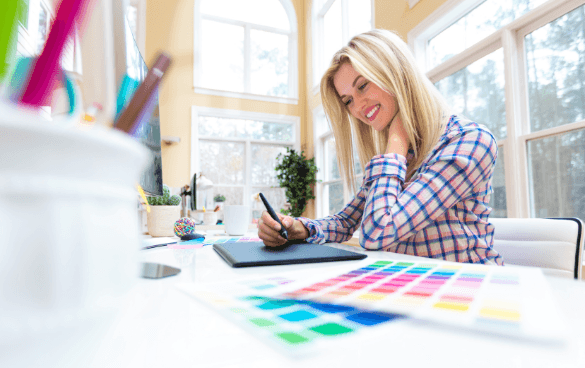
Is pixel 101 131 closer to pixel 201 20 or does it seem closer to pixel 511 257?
pixel 511 257

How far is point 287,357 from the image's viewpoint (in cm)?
16

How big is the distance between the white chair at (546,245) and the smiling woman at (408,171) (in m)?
0.07

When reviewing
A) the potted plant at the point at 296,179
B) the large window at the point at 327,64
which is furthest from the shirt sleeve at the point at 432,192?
the potted plant at the point at 296,179

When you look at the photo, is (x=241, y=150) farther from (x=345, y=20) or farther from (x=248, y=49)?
(x=345, y=20)

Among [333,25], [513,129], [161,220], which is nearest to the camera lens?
[161,220]

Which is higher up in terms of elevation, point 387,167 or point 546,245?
point 387,167

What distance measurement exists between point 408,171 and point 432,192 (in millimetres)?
266

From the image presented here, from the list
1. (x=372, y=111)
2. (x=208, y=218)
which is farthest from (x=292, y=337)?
(x=208, y=218)

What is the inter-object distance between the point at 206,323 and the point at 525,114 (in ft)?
7.18

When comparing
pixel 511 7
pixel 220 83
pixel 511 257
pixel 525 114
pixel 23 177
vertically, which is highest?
pixel 220 83

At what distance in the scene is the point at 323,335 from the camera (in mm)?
183

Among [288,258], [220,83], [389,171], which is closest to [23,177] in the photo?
[288,258]

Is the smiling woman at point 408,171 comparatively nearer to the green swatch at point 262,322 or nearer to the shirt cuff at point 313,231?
the shirt cuff at point 313,231

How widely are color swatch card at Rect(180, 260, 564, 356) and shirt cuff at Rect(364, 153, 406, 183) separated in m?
0.44
